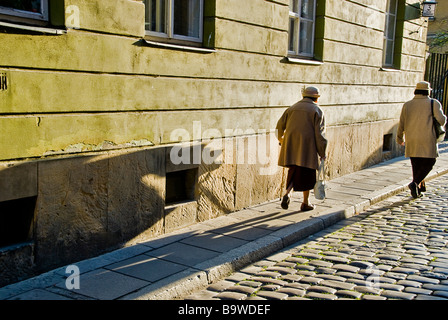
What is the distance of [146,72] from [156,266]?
2140mm

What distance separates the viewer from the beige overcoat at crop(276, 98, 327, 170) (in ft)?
22.5

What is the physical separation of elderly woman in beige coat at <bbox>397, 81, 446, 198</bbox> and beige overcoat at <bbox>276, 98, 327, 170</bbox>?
91.9 inches

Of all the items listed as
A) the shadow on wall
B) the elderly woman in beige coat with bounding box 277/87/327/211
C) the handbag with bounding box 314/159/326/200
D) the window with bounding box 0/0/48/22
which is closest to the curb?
the handbag with bounding box 314/159/326/200

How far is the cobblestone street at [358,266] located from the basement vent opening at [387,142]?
5505 mm

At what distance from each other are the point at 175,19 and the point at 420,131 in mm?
4680

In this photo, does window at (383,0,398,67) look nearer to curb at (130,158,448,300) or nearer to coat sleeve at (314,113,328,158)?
curb at (130,158,448,300)

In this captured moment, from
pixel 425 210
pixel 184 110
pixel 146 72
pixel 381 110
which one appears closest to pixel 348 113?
pixel 381 110

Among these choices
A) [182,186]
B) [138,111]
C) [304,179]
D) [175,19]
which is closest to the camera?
[138,111]

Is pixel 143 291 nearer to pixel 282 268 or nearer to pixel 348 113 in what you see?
pixel 282 268

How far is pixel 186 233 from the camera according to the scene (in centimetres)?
590

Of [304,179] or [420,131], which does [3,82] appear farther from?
[420,131]

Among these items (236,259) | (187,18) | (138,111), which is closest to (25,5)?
(138,111)

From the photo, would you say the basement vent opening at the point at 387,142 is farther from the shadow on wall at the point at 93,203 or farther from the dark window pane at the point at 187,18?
the dark window pane at the point at 187,18

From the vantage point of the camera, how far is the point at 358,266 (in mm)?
5086
